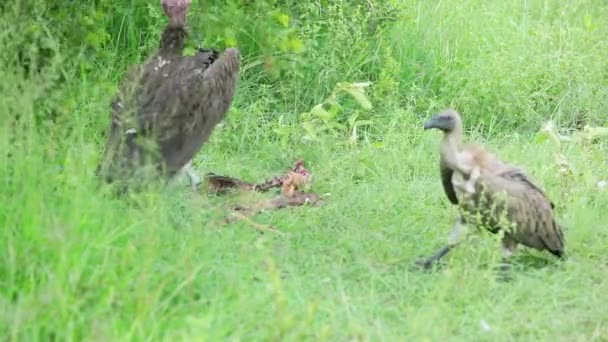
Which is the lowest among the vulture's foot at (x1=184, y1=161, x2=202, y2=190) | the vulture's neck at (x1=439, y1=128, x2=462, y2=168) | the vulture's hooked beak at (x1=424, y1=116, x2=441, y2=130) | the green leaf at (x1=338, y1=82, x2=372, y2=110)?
the vulture's foot at (x1=184, y1=161, x2=202, y2=190)

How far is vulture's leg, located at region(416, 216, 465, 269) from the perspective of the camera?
214 inches

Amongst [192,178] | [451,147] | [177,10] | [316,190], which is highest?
[177,10]

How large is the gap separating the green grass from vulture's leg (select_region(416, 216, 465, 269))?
3.0 inches

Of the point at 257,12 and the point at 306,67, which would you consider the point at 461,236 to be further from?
the point at 306,67

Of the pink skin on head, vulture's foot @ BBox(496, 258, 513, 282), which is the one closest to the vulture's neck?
vulture's foot @ BBox(496, 258, 513, 282)

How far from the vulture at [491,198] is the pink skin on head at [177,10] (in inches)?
73.5

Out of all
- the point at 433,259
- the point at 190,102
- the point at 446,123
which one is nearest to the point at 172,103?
the point at 190,102

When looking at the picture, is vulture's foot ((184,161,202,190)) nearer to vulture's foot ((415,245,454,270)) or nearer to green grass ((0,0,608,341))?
green grass ((0,0,608,341))

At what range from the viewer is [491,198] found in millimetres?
5336

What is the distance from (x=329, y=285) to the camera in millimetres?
5102

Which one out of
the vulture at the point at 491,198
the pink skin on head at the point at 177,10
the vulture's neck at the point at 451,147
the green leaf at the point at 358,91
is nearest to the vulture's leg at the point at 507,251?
the vulture at the point at 491,198

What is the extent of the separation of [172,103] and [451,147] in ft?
5.63

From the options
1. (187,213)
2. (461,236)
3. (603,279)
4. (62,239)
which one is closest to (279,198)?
(187,213)

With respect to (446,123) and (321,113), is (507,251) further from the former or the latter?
(321,113)
